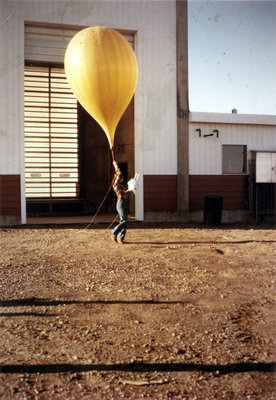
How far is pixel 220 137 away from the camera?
15.7 m

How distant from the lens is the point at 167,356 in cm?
374

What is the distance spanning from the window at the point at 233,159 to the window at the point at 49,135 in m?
6.16

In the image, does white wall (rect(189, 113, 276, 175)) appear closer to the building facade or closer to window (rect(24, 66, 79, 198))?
the building facade

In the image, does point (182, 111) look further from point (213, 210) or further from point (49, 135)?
point (49, 135)

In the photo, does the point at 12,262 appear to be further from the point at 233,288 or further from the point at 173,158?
the point at 173,158

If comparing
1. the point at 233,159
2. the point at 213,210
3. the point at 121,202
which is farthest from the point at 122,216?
the point at 233,159

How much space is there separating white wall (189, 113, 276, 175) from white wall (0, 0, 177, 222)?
90 cm

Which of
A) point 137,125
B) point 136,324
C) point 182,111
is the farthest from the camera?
point 182,111

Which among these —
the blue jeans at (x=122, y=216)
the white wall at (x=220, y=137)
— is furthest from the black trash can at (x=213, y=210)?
the blue jeans at (x=122, y=216)

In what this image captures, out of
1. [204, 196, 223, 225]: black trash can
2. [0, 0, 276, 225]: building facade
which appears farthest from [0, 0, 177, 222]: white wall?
[204, 196, 223, 225]: black trash can

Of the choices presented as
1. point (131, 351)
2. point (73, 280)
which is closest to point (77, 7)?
point (73, 280)

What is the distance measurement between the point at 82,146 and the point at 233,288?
14354 mm

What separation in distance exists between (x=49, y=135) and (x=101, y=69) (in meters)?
9.63

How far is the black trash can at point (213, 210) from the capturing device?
47.3 ft
